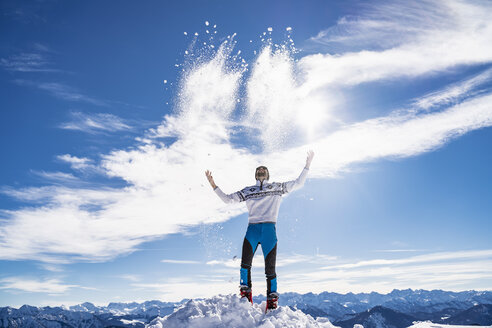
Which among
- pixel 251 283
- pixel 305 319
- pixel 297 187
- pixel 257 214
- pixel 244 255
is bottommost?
pixel 305 319

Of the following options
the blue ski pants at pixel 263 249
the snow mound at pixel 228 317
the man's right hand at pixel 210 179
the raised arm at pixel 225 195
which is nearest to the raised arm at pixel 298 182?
the blue ski pants at pixel 263 249

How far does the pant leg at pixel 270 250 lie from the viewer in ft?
29.6

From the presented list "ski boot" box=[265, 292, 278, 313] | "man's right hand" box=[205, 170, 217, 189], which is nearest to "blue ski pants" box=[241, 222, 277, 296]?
"ski boot" box=[265, 292, 278, 313]

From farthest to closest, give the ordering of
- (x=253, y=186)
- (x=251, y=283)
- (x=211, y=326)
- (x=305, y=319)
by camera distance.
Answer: (x=253, y=186) < (x=251, y=283) < (x=305, y=319) < (x=211, y=326)

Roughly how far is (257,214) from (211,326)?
3069 millimetres

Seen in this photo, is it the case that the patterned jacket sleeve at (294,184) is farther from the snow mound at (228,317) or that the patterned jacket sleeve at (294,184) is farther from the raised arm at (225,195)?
the snow mound at (228,317)

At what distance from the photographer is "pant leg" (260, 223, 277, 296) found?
9.02 metres

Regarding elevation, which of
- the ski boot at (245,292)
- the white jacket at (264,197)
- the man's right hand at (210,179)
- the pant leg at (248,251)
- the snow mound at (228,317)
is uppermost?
the man's right hand at (210,179)

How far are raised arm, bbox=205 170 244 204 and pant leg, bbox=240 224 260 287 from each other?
0.85 m

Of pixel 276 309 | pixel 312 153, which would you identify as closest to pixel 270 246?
pixel 276 309

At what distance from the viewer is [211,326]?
24.7ft

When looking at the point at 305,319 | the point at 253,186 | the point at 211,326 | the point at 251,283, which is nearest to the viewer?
the point at 211,326

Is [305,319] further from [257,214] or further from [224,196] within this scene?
[224,196]

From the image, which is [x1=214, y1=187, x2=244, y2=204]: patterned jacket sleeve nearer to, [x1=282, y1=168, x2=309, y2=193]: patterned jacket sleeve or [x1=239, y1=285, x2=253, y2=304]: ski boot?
[x1=282, y1=168, x2=309, y2=193]: patterned jacket sleeve
